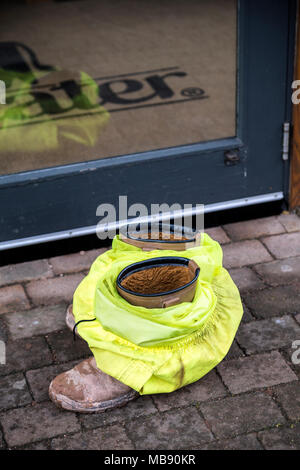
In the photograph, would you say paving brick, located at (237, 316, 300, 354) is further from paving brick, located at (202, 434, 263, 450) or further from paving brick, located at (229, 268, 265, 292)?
paving brick, located at (202, 434, 263, 450)

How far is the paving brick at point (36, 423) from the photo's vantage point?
244 centimetres

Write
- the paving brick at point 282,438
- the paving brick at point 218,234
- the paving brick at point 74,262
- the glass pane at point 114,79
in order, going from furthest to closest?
1. the glass pane at point 114,79
2. the paving brick at point 218,234
3. the paving brick at point 74,262
4. the paving brick at point 282,438

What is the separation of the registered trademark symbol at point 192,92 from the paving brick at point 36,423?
109 inches

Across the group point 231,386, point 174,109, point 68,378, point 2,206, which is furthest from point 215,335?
point 174,109

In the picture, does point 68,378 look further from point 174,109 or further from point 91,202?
point 174,109

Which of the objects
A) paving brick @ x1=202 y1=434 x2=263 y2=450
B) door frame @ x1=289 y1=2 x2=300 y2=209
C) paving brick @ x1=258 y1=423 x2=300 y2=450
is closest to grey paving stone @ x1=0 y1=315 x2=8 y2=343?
paving brick @ x1=202 y1=434 x2=263 y2=450

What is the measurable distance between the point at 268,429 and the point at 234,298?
1.99ft

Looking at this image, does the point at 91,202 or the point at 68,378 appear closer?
the point at 68,378

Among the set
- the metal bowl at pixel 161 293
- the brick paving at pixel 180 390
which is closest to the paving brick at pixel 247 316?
the brick paving at pixel 180 390

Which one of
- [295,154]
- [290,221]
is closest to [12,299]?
[290,221]

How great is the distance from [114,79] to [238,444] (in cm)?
349

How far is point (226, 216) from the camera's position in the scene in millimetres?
3777

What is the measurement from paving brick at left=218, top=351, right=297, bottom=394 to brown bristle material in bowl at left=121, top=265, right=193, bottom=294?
1.42 feet

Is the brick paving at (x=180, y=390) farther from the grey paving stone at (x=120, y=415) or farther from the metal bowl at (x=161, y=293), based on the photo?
the metal bowl at (x=161, y=293)
